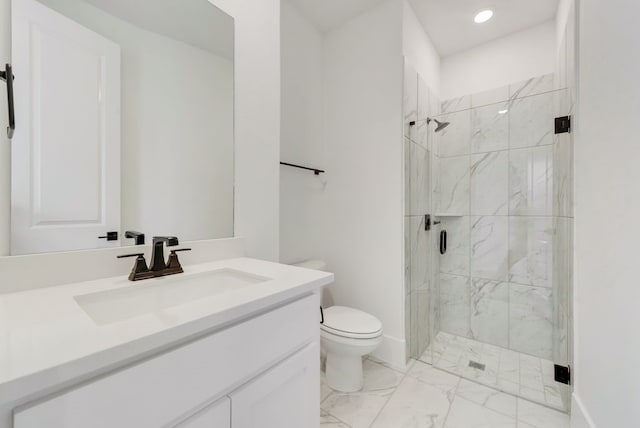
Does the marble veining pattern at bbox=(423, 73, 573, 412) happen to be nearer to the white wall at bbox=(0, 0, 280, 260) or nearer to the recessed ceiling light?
the recessed ceiling light

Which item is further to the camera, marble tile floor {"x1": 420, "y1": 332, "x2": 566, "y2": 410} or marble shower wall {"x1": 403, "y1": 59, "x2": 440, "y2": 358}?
marble shower wall {"x1": 403, "y1": 59, "x2": 440, "y2": 358}

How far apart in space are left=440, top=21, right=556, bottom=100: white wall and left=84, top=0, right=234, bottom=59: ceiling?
84.4 inches

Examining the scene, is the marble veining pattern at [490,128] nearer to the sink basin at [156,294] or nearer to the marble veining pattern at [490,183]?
the marble veining pattern at [490,183]

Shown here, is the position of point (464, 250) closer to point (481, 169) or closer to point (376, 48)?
point (481, 169)

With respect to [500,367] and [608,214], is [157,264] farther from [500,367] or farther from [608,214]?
[500,367]

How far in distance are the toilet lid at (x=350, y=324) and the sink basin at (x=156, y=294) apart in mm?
809

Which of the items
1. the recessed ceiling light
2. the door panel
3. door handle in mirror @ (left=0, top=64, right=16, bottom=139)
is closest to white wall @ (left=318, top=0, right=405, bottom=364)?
the recessed ceiling light

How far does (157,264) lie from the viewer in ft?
3.01

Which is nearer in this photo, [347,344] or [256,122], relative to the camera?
[256,122]

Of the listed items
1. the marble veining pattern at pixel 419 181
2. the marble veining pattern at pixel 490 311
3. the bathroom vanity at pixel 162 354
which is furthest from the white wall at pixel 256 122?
the marble veining pattern at pixel 490 311

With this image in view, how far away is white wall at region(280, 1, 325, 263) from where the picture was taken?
193 cm

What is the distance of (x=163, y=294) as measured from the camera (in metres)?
0.87

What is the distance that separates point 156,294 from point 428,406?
1.56m

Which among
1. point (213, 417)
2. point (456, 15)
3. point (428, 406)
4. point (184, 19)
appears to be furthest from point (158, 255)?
point (456, 15)
